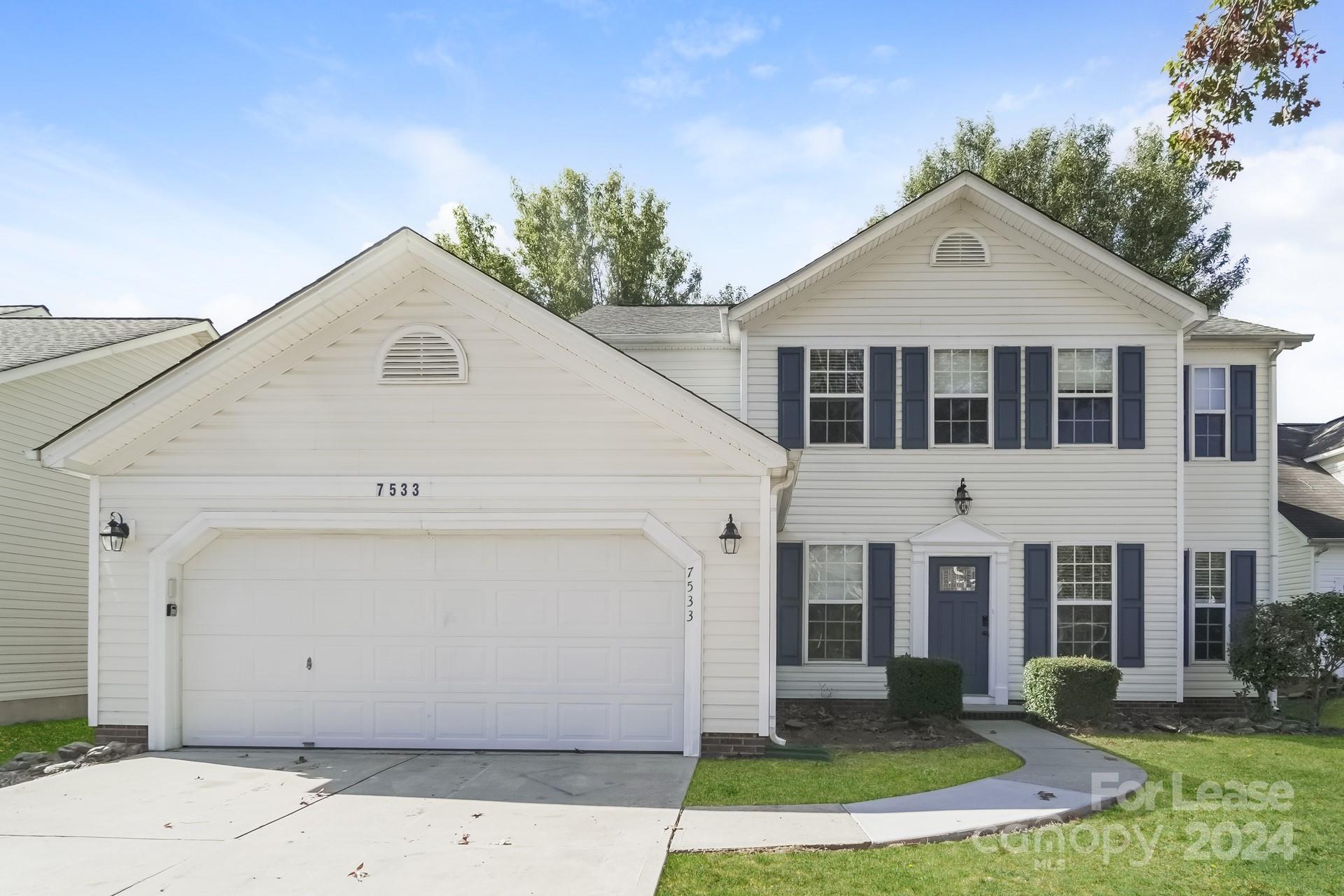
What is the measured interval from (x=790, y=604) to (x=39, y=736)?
10.1 meters

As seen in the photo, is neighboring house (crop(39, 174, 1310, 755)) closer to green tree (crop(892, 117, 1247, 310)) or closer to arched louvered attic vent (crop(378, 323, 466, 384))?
arched louvered attic vent (crop(378, 323, 466, 384))

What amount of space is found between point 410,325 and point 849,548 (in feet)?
23.4

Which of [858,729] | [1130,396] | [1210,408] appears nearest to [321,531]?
[858,729]

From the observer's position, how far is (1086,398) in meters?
13.6

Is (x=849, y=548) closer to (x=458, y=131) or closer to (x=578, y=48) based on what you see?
(x=578, y=48)

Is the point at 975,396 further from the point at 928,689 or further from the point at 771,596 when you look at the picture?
the point at 771,596

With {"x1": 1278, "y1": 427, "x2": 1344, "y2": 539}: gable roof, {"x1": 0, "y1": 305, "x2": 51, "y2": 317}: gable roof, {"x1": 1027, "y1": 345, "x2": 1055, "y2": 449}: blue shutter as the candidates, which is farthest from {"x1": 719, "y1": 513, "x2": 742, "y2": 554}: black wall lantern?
{"x1": 0, "y1": 305, "x2": 51, "y2": 317}: gable roof

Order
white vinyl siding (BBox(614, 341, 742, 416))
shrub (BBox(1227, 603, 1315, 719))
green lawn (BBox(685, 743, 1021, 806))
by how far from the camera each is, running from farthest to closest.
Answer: white vinyl siding (BBox(614, 341, 742, 416)) → shrub (BBox(1227, 603, 1315, 719)) → green lawn (BBox(685, 743, 1021, 806))

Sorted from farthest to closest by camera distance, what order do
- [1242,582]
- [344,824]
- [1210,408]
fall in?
[1210,408] → [1242,582] → [344,824]

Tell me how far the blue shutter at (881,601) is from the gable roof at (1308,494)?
27.6 ft

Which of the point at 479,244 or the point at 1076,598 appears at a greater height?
the point at 479,244

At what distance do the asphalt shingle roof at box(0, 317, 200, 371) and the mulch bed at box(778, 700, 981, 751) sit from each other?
11889mm

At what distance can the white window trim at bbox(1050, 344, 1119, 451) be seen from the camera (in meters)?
13.5

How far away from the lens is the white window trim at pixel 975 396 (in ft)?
44.7
